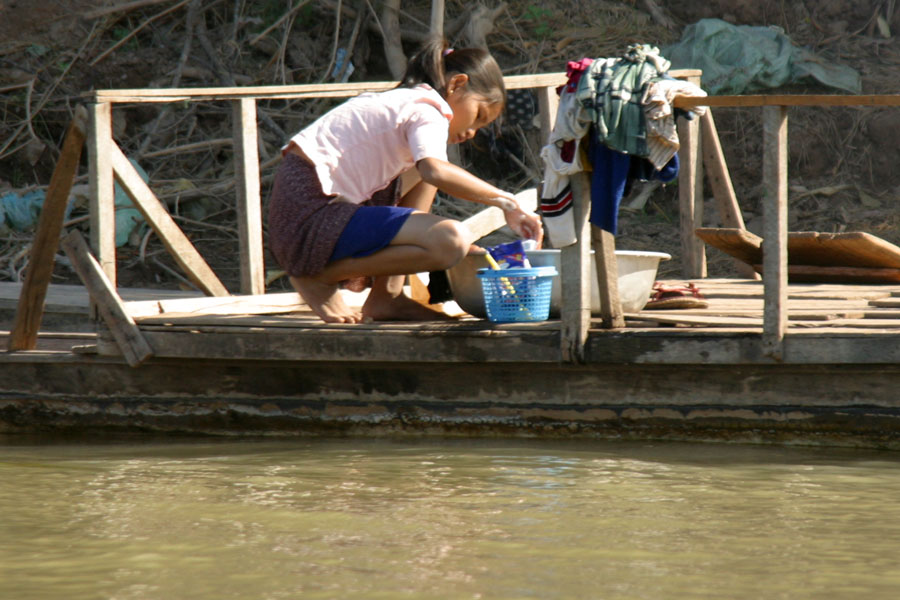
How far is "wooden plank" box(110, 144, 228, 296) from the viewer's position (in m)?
4.39

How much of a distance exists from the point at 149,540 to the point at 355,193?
174 cm

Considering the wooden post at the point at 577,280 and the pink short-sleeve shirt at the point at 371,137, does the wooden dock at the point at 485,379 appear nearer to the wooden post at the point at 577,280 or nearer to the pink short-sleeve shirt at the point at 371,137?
the wooden post at the point at 577,280

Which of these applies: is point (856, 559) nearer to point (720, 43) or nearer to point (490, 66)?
point (490, 66)

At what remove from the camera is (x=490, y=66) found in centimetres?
416

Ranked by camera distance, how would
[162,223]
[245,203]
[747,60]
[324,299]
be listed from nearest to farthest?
[324,299] < [162,223] < [245,203] < [747,60]

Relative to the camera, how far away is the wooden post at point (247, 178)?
4.74 metres

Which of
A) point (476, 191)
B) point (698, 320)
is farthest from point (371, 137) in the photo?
point (698, 320)

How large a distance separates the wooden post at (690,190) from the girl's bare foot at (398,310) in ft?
6.63

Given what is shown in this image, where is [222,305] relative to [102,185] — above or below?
below

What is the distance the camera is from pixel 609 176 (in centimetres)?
363

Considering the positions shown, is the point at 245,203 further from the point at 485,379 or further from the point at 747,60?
the point at 747,60

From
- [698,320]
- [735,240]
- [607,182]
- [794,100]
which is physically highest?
[794,100]

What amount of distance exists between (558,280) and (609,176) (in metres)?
0.64

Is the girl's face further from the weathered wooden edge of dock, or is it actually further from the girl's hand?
the weathered wooden edge of dock
